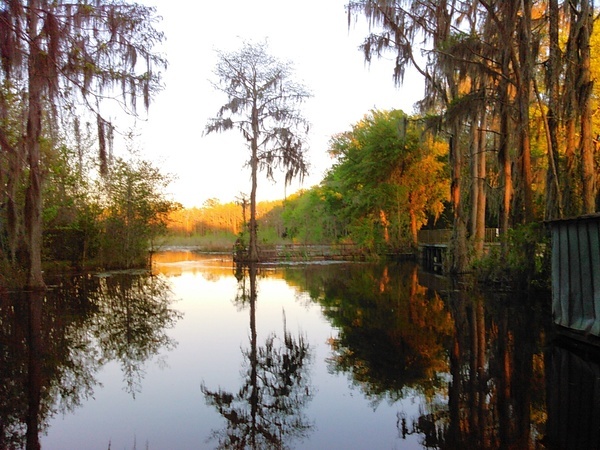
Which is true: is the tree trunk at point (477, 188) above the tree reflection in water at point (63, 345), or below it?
above

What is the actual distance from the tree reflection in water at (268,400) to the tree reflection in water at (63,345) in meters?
1.43

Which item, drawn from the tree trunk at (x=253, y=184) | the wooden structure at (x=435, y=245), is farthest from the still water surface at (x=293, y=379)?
the tree trunk at (x=253, y=184)

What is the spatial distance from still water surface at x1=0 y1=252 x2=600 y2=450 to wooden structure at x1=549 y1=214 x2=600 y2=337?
0.55 meters

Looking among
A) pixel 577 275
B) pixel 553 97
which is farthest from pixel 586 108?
pixel 577 275

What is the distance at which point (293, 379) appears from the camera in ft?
21.3

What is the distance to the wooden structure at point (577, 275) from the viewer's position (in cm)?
787

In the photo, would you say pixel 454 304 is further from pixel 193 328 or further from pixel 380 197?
pixel 380 197

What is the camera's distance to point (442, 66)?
1572cm

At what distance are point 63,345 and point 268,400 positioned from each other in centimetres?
437

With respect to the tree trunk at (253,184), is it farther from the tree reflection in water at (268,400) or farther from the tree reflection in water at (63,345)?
the tree reflection in water at (268,400)

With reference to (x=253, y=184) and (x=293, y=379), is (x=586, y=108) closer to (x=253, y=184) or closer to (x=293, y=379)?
(x=293, y=379)

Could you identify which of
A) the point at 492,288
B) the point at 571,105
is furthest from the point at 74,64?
the point at 492,288

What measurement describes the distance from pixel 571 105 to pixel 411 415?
34.8 feet

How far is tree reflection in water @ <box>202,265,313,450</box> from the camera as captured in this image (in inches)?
A: 183
